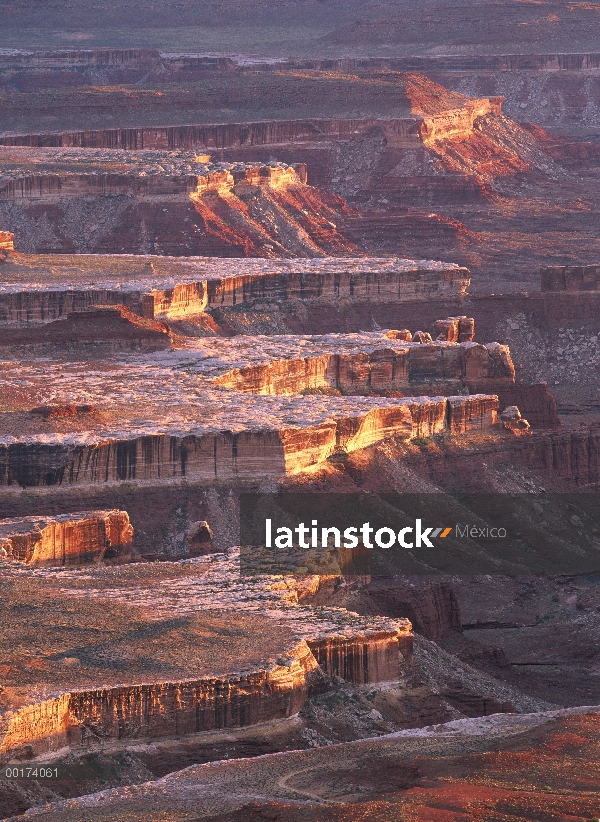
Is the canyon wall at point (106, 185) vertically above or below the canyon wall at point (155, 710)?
above

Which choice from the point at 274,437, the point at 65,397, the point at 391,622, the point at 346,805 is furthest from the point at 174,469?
the point at 346,805

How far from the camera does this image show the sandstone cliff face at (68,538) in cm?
5634

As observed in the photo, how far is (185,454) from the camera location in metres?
66.8

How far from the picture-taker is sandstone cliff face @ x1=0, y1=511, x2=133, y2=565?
56344mm

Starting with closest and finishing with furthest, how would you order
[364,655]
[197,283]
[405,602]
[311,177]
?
[364,655] → [405,602] → [197,283] → [311,177]

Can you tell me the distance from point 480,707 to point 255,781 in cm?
963

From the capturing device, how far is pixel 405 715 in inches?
1919

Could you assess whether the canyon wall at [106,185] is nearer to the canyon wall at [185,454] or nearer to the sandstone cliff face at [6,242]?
the sandstone cliff face at [6,242]

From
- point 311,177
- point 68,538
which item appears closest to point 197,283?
point 68,538
